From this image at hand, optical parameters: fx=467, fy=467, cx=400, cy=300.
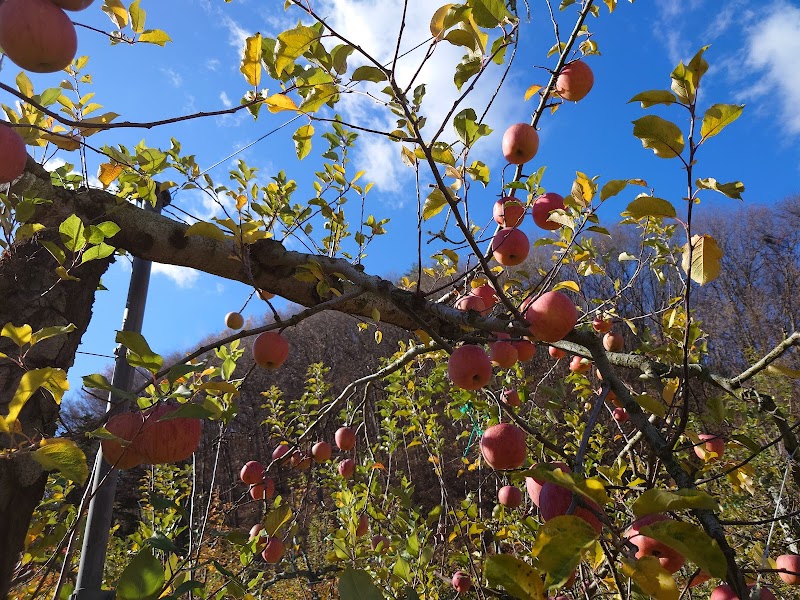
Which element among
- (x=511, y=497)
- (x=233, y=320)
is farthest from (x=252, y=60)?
(x=511, y=497)

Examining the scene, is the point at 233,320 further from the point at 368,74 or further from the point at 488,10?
the point at 488,10

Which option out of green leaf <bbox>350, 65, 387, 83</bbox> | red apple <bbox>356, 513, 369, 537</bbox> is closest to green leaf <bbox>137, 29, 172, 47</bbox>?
green leaf <bbox>350, 65, 387, 83</bbox>

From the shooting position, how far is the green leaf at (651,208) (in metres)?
0.85

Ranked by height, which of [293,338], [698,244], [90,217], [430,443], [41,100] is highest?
[293,338]

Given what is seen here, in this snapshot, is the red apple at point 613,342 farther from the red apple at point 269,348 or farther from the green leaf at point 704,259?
the red apple at point 269,348

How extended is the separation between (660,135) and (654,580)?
0.71 meters

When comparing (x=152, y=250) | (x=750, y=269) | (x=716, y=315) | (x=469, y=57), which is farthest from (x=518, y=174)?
(x=750, y=269)

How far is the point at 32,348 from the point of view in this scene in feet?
4.75

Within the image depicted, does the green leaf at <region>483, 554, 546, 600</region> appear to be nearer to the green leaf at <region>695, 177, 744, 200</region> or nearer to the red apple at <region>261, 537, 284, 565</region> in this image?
the green leaf at <region>695, 177, 744, 200</region>

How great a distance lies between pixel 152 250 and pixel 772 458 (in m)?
6.28

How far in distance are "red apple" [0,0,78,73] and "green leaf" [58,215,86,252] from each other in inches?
17.5

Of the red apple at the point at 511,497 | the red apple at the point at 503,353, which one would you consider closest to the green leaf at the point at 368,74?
the red apple at the point at 503,353

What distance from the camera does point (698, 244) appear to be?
3.32 ft

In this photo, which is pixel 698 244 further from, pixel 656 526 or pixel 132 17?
pixel 132 17
